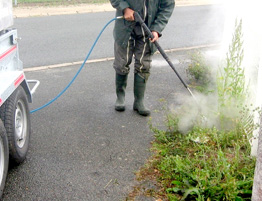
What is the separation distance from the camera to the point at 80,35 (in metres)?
9.48

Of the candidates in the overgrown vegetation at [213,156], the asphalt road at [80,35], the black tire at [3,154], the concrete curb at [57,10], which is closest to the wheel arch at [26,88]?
the black tire at [3,154]

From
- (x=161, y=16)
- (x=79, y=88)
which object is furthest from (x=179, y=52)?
(x=161, y=16)

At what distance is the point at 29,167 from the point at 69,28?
22.8 feet

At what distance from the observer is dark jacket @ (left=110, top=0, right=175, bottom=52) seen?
15.5 feet

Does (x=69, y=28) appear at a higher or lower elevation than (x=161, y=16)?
lower

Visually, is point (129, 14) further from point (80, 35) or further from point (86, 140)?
point (80, 35)

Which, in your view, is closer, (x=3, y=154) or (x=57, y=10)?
(x=3, y=154)

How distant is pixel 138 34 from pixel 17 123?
180 cm

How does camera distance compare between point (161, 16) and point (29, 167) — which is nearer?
point (29, 167)

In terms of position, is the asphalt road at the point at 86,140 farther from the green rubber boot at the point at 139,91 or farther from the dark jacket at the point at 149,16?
the dark jacket at the point at 149,16

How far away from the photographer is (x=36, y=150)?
4152mm

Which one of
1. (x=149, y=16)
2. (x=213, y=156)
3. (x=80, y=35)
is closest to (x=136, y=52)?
(x=149, y=16)

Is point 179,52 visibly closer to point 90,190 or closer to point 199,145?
point 199,145

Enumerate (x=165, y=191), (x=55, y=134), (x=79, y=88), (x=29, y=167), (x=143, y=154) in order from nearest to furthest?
(x=165, y=191), (x=29, y=167), (x=143, y=154), (x=55, y=134), (x=79, y=88)
